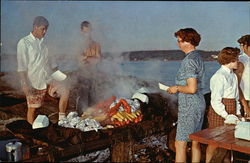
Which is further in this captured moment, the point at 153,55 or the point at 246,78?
the point at 153,55

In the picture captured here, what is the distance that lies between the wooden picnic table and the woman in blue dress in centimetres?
34

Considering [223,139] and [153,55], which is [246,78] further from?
[223,139]

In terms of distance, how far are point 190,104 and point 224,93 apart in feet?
2.00

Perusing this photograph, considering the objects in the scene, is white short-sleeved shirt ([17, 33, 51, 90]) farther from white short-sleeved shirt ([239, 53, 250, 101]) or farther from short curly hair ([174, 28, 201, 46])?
white short-sleeved shirt ([239, 53, 250, 101])

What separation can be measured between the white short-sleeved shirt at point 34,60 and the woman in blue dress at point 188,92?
226 centimetres

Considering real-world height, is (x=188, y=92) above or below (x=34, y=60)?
below

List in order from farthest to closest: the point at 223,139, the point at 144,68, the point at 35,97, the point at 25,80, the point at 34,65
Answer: the point at 144,68 < the point at 35,97 < the point at 34,65 < the point at 25,80 < the point at 223,139

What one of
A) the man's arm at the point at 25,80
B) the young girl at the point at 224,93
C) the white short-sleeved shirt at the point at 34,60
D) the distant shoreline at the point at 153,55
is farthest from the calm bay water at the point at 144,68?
the young girl at the point at 224,93

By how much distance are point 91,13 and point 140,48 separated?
44.2 inches

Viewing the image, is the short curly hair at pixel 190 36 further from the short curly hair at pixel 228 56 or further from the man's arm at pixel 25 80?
the man's arm at pixel 25 80

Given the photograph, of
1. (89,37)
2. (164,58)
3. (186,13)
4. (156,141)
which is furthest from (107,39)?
(156,141)

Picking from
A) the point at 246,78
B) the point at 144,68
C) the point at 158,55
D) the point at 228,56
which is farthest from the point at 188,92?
the point at 158,55

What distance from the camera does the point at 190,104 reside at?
375 centimetres

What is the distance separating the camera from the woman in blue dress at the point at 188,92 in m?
3.64
